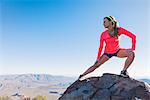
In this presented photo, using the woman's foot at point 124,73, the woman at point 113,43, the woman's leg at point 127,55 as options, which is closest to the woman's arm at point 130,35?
the woman at point 113,43

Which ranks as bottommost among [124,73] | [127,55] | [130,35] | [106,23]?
[124,73]

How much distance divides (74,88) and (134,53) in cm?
234

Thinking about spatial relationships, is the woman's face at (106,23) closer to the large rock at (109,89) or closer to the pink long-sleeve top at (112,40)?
the pink long-sleeve top at (112,40)

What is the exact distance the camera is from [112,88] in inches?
412

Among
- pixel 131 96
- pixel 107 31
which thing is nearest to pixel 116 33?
pixel 107 31

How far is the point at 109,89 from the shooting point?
Answer: 34.4 feet

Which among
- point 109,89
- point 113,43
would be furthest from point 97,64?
point 109,89

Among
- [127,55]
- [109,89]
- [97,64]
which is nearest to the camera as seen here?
[109,89]

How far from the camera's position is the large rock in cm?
1022

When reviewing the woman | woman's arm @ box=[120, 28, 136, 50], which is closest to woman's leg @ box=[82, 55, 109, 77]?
the woman

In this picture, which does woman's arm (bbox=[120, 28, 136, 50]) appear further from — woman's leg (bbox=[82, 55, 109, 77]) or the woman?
woman's leg (bbox=[82, 55, 109, 77])

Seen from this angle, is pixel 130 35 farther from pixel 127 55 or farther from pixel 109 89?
pixel 109 89

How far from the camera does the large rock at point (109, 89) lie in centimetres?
1022

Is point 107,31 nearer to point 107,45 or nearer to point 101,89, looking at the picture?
point 107,45
